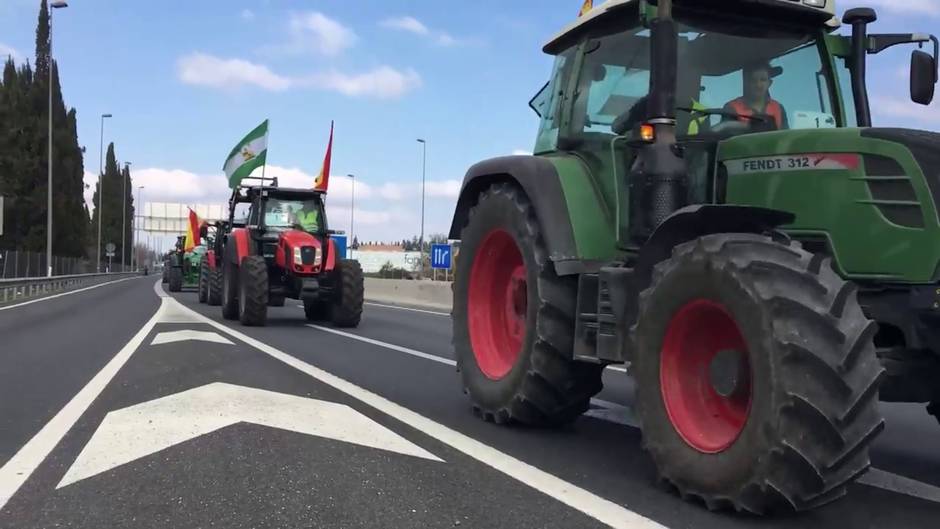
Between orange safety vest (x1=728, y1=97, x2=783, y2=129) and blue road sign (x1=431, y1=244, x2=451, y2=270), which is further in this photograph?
blue road sign (x1=431, y1=244, x2=451, y2=270)

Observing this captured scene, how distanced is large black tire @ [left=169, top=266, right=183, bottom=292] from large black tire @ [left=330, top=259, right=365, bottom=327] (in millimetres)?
19974

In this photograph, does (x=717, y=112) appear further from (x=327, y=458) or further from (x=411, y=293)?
(x=411, y=293)

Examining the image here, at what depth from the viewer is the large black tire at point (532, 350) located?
533 centimetres

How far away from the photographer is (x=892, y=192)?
3963 mm

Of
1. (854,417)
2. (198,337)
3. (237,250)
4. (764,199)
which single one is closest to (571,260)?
(764,199)

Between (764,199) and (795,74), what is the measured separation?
4.17 feet

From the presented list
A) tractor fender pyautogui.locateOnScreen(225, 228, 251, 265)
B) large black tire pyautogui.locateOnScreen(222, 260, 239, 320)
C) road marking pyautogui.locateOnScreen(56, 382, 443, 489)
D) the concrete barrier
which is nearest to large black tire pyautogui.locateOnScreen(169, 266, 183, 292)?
the concrete barrier

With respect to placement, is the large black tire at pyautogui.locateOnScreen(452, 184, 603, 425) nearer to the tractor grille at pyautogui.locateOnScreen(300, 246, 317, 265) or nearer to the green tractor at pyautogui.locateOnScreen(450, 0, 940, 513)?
the green tractor at pyautogui.locateOnScreen(450, 0, 940, 513)

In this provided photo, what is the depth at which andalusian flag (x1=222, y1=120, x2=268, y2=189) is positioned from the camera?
22.0 m

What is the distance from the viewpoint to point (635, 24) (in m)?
5.34

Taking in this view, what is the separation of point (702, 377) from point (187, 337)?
375 inches

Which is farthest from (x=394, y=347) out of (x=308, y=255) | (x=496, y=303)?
(x=496, y=303)

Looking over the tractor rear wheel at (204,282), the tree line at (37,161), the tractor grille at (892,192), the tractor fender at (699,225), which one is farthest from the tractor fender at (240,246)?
the tree line at (37,161)

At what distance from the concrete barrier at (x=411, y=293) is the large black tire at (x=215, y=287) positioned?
244 inches
